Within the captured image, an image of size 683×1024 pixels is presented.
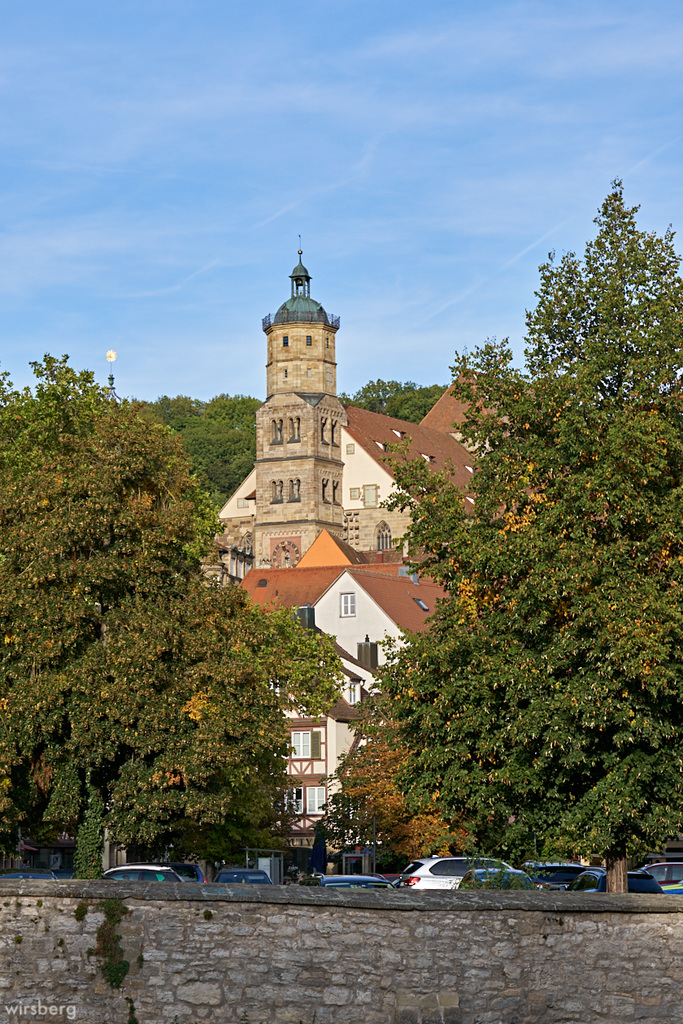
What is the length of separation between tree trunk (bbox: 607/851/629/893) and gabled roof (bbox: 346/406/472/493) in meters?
99.0

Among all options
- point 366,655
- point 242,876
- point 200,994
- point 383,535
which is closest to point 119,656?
point 242,876

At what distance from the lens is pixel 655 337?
24.8 meters

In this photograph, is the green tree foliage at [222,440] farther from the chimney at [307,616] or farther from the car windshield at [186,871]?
the car windshield at [186,871]

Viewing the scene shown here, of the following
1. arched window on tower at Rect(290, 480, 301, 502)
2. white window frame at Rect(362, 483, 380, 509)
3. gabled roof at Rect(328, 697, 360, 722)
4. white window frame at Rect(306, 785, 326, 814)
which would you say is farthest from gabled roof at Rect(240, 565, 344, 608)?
white window frame at Rect(362, 483, 380, 509)

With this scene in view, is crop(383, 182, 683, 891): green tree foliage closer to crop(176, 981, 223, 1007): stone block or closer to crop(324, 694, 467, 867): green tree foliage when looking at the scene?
crop(176, 981, 223, 1007): stone block

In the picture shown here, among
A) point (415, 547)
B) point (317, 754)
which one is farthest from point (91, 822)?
point (317, 754)

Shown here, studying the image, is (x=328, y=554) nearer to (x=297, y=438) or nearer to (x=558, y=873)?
(x=297, y=438)

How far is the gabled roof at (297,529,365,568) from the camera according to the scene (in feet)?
354

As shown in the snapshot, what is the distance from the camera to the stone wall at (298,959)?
1347cm

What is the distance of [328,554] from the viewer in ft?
358

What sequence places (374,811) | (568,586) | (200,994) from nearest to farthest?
(200,994)
(568,586)
(374,811)

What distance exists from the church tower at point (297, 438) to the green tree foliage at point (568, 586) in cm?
9486

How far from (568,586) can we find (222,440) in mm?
130050

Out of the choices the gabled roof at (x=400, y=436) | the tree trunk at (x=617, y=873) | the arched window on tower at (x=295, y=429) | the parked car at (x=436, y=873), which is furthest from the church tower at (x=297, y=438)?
the tree trunk at (x=617, y=873)
